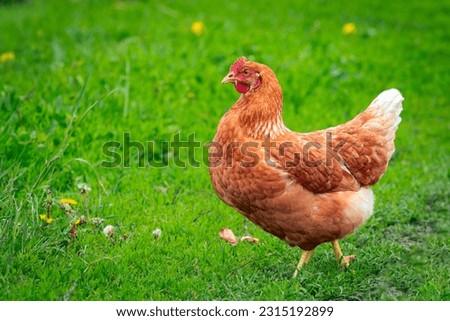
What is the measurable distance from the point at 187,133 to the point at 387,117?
7.93ft

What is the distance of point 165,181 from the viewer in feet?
20.4

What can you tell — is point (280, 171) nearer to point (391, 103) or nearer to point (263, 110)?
point (263, 110)

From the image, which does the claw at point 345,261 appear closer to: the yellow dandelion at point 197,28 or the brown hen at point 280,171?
the brown hen at point 280,171

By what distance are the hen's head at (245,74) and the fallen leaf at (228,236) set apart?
3.84 ft

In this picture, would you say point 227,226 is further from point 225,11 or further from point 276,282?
point 225,11

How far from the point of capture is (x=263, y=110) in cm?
461

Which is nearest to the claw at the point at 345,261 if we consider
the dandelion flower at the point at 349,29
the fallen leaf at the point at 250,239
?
the fallen leaf at the point at 250,239

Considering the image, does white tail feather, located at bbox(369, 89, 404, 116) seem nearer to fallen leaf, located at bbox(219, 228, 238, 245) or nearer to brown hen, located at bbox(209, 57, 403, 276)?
brown hen, located at bbox(209, 57, 403, 276)

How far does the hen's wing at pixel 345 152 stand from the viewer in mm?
4570

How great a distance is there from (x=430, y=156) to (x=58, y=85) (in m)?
3.67

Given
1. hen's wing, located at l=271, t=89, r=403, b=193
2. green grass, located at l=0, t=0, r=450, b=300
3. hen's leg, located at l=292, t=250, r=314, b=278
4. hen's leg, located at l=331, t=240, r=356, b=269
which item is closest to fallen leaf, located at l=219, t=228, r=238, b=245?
green grass, located at l=0, t=0, r=450, b=300

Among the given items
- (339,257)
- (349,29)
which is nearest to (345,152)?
(339,257)

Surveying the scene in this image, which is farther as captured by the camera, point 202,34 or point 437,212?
point 202,34
